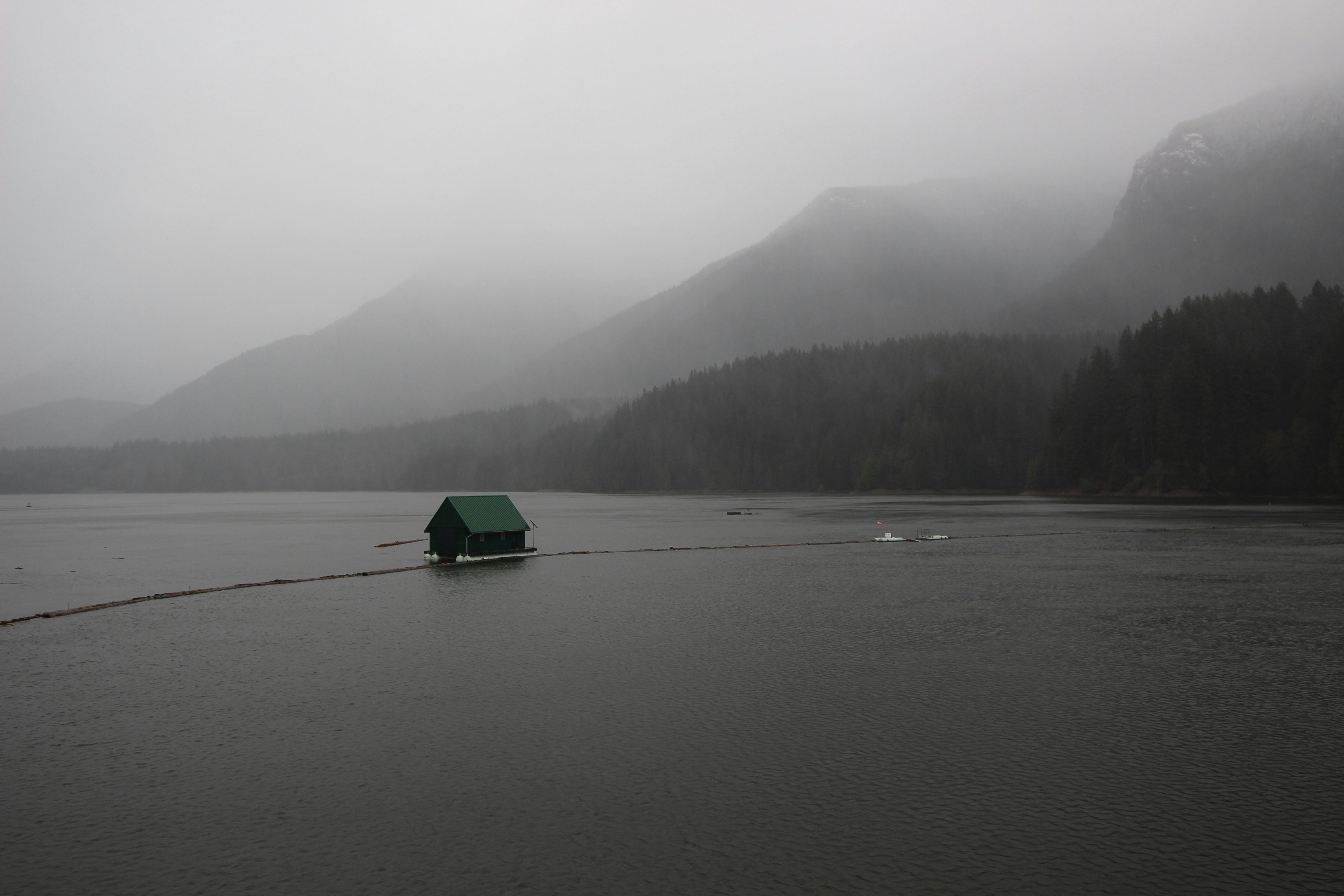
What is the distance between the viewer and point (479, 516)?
50469mm

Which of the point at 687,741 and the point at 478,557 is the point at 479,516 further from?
the point at 687,741

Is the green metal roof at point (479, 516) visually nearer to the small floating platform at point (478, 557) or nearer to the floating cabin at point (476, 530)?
the floating cabin at point (476, 530)

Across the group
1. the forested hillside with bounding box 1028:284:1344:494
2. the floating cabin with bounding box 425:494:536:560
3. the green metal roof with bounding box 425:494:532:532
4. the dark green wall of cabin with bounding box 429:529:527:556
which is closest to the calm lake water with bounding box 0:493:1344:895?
the dark green wall of cabin with bounding box 429:529:527:556

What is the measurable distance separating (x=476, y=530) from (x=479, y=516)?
1.56 m

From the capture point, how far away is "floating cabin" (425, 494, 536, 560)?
1903 inches

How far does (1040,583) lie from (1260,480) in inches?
3991

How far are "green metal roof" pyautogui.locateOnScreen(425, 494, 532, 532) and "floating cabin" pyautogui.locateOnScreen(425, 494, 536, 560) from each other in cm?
3

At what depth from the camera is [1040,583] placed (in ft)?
110

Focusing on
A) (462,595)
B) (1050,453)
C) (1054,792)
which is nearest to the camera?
(1054,792)

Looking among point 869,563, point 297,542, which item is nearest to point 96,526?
point 297,542

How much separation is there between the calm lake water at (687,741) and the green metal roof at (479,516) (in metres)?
15.3

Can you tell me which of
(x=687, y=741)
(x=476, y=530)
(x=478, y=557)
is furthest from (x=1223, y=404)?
(x=687, y=741)

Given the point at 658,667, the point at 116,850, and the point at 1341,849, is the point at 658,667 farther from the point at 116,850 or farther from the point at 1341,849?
the point at 1341,849

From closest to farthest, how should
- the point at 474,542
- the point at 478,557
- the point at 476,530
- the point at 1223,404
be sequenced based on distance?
the point at 478,557 < the point at 476,530 < the point at 474,542 < the point at 1223,404
